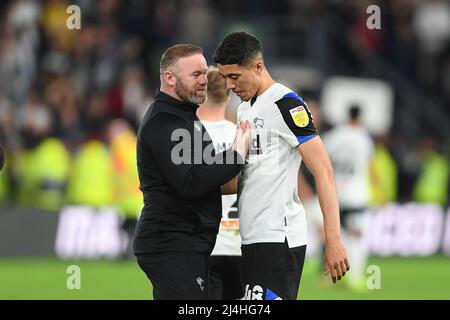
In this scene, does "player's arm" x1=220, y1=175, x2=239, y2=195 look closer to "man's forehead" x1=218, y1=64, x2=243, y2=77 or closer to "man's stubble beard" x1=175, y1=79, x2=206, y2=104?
"man's stubble beard" x1=175, y1=79, x2=206, y2=104

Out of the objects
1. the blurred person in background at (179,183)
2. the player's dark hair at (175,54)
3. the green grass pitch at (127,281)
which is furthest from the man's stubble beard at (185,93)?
the green grass pitch at (127,281)

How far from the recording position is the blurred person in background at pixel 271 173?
6.90 metres

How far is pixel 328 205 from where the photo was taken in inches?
267

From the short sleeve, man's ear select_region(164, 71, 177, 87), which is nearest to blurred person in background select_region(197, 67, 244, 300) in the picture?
man's ear select_region(164, 71, 177, 87)

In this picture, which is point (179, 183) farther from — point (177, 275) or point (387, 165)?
point (387, 165)

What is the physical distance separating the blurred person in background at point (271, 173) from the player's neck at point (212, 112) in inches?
58.6

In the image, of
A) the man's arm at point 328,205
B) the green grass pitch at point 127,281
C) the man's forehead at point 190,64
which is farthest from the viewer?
the green grass pitch at point 127,281

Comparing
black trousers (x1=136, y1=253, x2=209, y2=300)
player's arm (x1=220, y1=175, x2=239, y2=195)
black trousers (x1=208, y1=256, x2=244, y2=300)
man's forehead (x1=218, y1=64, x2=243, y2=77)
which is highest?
man's forehead (x1=218, y1=64, x2=243, y2=77)

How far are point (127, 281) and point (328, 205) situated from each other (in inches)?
320

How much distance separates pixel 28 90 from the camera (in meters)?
20.3

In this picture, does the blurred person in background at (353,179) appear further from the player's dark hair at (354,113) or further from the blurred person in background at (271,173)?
the blurred person in background at (271,173)

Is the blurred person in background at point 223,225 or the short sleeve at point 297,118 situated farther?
the blurred person in background at point 223,225

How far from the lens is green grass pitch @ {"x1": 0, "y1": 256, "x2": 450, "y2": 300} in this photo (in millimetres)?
13071

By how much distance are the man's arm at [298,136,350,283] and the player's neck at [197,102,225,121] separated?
176 cm
